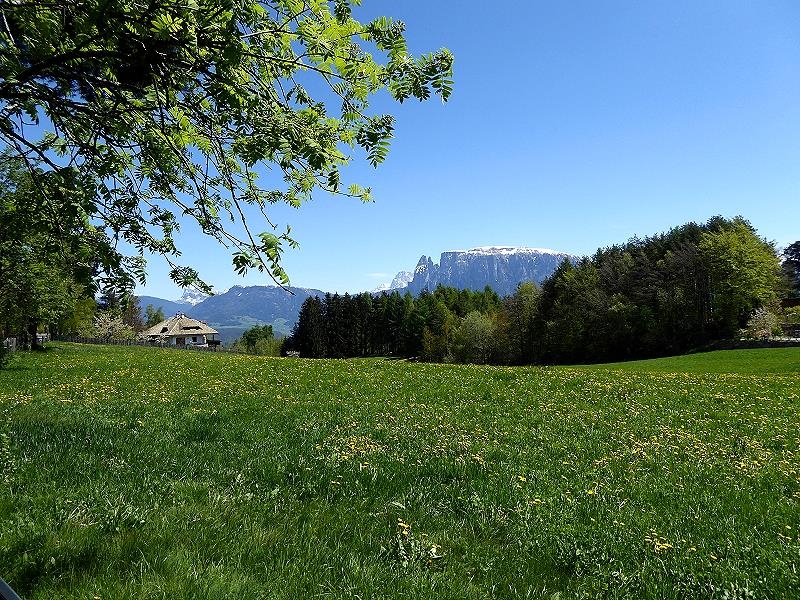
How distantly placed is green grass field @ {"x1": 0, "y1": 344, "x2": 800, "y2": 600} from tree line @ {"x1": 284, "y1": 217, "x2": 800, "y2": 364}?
63.6m

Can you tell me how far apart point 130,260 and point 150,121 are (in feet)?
4.13

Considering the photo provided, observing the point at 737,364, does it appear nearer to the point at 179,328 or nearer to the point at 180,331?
the point at 180,331

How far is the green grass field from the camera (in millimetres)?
4234

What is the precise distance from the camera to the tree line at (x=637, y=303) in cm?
→ 6444

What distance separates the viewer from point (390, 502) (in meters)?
6.23

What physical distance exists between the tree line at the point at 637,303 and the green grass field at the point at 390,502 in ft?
209

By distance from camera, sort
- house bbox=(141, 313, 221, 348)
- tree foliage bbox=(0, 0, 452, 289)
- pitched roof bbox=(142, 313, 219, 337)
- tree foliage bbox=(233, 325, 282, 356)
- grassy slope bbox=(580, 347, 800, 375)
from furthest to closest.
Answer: pitched roof bbox=(142, 313, 219, 337)
house bbox=(141, 313, 221, 348)
tree foliage bbox=(233, 325, 282, 356)
grassy slope bbox=(580, 347, 800, 375)
tree foliage bbox=(0, 0, 452, 289)

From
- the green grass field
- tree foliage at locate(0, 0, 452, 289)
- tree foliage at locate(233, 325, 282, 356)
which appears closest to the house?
tree foliage at locate(233, 325, 282, 356)

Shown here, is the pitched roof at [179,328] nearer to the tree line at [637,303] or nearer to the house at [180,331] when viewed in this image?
the house at [180,331]

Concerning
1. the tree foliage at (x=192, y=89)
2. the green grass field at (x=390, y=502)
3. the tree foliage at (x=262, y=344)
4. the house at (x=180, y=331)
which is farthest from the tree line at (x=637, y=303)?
the house at (x=180, y=331)

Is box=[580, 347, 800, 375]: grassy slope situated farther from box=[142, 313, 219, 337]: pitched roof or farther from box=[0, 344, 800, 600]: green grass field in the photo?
box=[142, 313, 219, 337]: pitched roof

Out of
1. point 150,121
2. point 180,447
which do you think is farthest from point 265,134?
point 180,447

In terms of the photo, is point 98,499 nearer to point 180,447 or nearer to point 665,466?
point 180,447

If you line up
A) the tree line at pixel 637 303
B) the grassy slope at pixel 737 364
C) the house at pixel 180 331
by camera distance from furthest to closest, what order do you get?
1. the house at pixel 180 331
2. the tree line at pixel 637 303
3. the grassy slope at pixel 737 364
